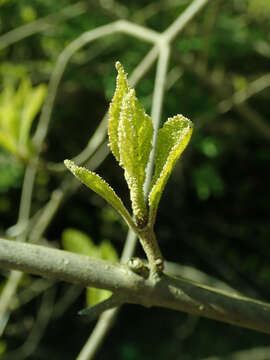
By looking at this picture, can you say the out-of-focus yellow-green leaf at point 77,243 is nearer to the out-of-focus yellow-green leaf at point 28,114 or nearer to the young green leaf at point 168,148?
the out-of-focus yellow-green leaf at point 28,114

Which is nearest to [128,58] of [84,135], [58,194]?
[84,135]

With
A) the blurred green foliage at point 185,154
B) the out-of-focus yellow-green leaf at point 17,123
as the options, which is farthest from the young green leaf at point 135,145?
the blurred green foliage at point 185,154

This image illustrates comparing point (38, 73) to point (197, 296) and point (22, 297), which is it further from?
point (197, 296)

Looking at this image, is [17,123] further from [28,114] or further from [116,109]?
[116,109]

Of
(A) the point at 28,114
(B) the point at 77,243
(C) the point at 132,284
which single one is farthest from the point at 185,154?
(C) the point at 132,284

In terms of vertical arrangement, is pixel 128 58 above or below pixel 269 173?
above

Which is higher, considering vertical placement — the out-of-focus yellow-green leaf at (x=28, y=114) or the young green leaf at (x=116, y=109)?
the out-of-focus yellow-green leaf at (x=28, y=114)
